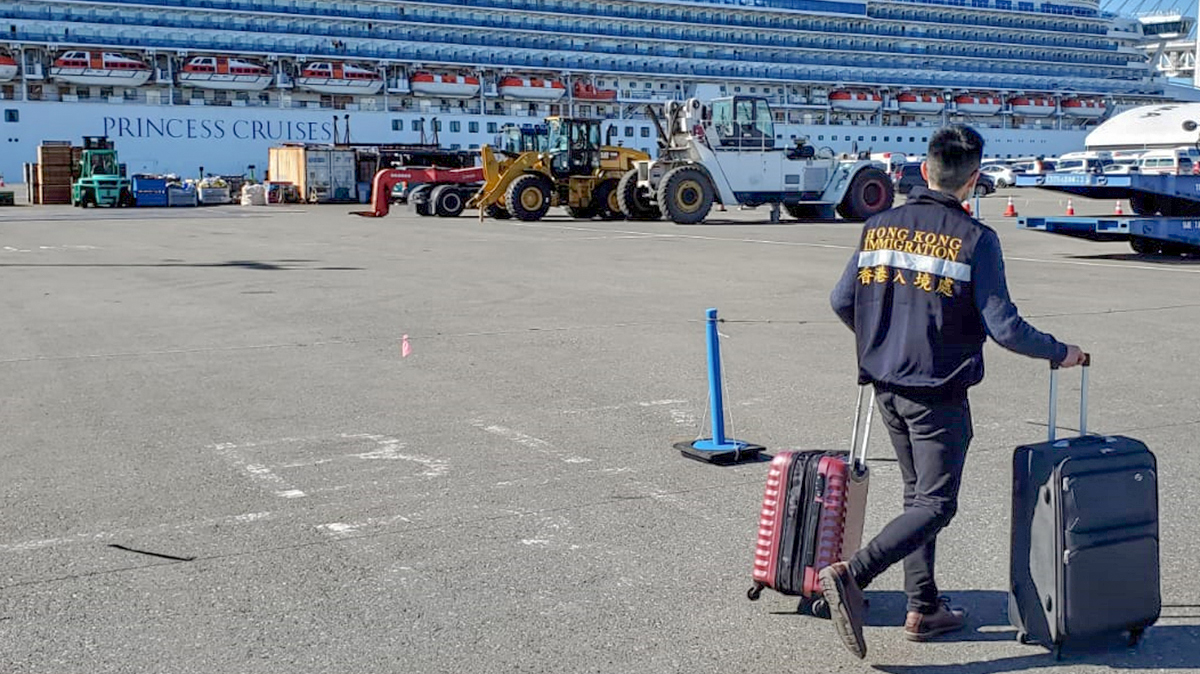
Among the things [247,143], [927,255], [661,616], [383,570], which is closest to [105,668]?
[383,570]

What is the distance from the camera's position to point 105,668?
147 inches

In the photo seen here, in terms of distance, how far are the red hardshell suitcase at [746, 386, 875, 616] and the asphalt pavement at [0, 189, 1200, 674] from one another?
194mm

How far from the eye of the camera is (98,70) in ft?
191

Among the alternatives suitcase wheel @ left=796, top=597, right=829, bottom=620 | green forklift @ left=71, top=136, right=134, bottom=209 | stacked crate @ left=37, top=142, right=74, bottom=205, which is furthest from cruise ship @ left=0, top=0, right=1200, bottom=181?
suitcase wheel @ left=796, top=597, right=829, bottom=620

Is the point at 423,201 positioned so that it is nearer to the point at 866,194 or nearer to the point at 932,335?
the point at 866,194

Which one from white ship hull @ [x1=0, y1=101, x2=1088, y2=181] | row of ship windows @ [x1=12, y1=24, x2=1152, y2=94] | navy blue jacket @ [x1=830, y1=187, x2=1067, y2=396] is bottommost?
navy blue jacket @ [x1=830, y1=187, x2=1067, y2=396]

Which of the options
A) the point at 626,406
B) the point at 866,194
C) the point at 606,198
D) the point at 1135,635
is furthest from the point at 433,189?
the point at 1135,635

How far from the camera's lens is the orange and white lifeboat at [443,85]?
214 ft

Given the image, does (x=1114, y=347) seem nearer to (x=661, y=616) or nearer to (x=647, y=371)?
(x=647, y=371)

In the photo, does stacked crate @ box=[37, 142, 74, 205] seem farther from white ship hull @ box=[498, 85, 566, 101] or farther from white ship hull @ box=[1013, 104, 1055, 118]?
white ship hull @ box=[1013, 104, 1055, 118]

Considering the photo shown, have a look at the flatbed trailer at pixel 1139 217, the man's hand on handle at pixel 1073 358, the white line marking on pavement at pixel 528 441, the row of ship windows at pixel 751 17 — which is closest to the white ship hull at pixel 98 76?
the row of ship windows at pixel 751 17

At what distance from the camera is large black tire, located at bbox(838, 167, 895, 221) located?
3075cm

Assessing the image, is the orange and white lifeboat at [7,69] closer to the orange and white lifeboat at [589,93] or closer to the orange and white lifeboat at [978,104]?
the orange and white lifeboat at [589,93]

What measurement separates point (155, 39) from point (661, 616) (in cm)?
6198
